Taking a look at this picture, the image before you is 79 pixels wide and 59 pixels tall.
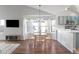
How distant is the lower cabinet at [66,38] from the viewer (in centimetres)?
324

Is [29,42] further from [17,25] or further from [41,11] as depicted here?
[41,11]

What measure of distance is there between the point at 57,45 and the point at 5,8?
1577mm

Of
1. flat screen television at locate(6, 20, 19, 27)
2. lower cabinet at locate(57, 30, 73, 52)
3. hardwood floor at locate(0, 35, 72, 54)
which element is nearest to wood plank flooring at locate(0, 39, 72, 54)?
hardwood floor at locate(0, 35, 72, 54)

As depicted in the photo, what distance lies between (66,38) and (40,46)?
71cm

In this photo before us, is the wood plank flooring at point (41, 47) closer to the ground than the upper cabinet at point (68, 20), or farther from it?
closer to the ground

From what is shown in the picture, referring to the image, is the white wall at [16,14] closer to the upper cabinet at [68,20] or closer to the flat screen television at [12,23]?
the flat screen television at [12,23]

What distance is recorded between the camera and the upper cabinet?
125 inches

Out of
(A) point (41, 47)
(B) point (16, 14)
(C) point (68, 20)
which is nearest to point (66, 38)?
(C) point (68, 20)

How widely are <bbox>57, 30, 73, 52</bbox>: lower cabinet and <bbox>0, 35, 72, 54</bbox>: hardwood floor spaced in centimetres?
10

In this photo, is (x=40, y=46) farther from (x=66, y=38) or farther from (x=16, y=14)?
(x=16, y=14)

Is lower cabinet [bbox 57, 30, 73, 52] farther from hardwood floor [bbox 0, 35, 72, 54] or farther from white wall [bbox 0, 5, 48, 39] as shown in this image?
white wall [bbox 0, 5, 48, 39]

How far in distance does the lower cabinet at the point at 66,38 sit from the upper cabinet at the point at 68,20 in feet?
0.78

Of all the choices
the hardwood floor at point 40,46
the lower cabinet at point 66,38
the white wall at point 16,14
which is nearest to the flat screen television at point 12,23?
the white wall at point 16,14

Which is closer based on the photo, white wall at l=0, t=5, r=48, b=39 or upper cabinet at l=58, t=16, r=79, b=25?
white wall at l=0, t=5, r=48, b=39
